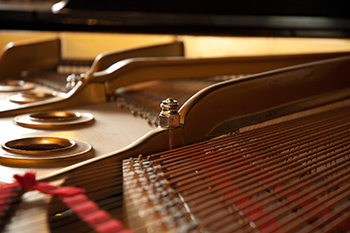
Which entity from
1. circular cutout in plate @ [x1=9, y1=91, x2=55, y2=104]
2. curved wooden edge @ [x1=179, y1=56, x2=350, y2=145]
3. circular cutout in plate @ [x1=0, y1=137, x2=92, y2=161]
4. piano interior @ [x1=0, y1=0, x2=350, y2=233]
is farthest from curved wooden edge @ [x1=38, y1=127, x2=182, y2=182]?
circular cutout in plate @ [x1=9, y1=91, x2=55, y2=104]

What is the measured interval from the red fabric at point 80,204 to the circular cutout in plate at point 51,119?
908mm

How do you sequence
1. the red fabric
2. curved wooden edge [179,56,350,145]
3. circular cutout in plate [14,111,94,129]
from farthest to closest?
circular cutout in plate [14,111,94,129]
curved wooden edge [179,56,350,145]
the red fabric

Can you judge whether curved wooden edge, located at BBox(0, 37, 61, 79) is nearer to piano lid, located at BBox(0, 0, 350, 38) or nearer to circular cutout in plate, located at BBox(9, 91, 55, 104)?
piano lid, located at BBox(0, 0, 350, 38)

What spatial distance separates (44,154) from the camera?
1680 millimetres

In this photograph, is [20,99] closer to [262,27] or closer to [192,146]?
[192,146]

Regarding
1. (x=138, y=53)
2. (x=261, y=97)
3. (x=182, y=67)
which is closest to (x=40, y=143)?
(x=261, y=97)

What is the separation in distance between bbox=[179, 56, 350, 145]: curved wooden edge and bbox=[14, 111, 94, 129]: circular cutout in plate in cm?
66

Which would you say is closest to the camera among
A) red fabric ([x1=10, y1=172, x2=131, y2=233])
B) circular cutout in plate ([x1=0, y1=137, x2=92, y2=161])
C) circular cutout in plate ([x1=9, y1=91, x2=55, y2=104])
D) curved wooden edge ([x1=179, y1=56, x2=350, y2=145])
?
red fabric ([x1=10, y1=172, x2=131, y2=233])

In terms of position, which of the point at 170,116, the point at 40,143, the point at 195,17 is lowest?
the point at 40,143

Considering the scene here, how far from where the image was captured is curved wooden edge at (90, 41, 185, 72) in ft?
11.0

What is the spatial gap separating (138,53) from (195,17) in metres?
0.72

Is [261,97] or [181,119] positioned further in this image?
[261,97]

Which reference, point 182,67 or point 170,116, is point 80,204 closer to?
point 170,116

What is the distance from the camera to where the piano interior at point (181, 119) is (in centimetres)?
125
